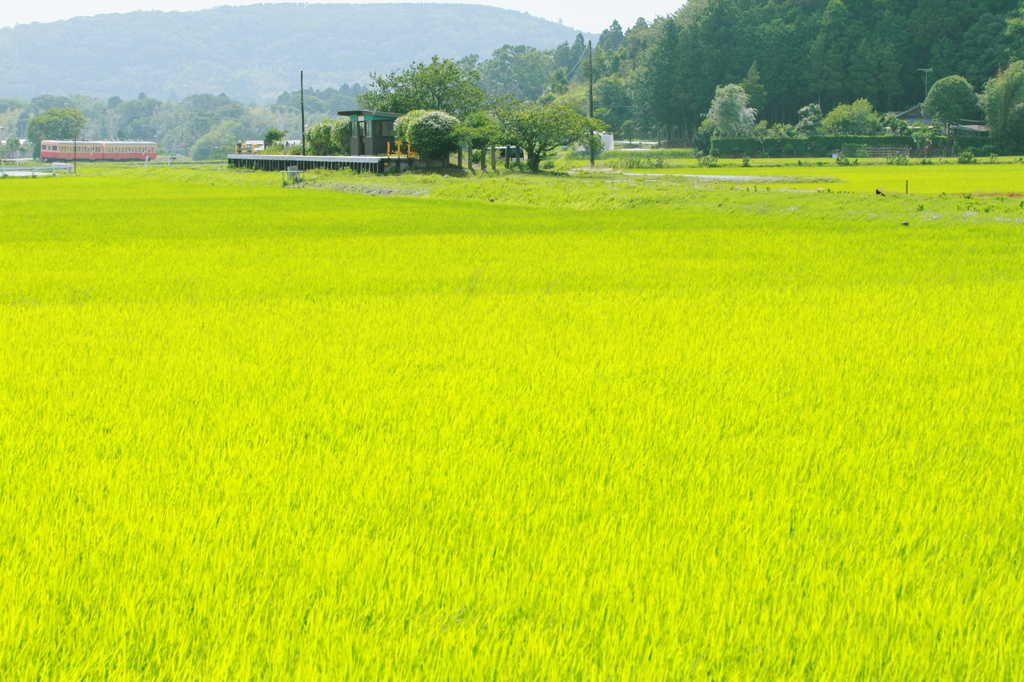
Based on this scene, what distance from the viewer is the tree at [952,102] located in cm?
7600

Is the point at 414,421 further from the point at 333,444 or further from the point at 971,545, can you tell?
the point at 971,545

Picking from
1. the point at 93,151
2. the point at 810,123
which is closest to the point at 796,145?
the point at 810,123

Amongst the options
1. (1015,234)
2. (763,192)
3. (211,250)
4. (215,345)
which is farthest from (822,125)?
(215,345)

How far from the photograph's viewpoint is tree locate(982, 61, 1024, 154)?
2699 inches

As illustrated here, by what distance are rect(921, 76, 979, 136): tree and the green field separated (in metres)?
74.4

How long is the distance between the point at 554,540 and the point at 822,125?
88.4m

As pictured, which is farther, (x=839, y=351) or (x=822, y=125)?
(x=822, y=125)

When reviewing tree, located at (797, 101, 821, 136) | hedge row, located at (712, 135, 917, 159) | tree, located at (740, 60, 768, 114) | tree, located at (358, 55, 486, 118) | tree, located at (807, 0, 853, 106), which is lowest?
hedge row, located at (712, 135, 917, 159)

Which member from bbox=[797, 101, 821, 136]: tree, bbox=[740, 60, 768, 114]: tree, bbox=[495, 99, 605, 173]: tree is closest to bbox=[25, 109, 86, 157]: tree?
bbox=[740, 60, 768, 114]: tree

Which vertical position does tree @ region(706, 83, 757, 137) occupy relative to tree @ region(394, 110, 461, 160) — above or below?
above

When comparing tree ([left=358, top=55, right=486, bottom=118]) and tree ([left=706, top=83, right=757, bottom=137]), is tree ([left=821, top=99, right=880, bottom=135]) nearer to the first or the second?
tree ([left=706, top=83, right=757, bottom=137])

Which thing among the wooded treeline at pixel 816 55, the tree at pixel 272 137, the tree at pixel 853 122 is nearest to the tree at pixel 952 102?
the tree at pixel 853 122

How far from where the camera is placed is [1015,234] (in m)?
16.5

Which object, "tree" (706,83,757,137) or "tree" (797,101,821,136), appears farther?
"tree" (797,101,821,136)
